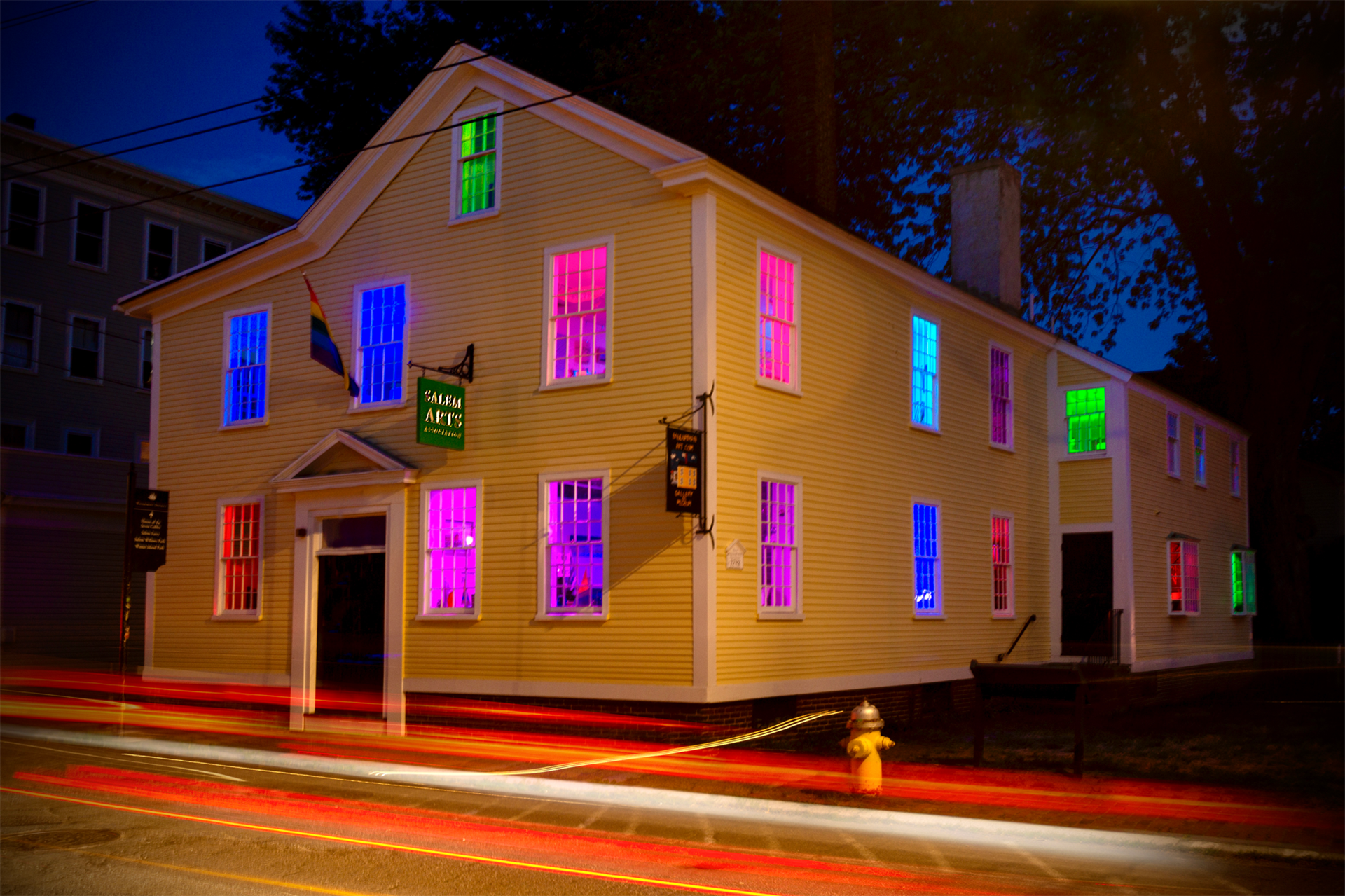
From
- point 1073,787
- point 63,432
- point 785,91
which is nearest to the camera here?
point 1073,787

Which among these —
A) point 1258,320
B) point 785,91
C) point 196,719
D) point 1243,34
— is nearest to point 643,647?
point 196,719

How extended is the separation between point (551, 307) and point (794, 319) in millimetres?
3472

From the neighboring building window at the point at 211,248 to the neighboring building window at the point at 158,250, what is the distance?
100cm

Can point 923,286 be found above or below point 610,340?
above

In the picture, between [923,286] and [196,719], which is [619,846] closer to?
[196,719]

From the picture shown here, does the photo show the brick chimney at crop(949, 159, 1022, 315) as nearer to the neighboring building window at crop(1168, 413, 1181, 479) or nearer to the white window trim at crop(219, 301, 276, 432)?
the neighboring building window at crop(1168, 413, 1181, 479)

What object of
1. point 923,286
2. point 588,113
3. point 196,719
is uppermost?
point 588,113

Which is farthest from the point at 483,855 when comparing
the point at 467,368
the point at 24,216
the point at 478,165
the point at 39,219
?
the point at 24,216

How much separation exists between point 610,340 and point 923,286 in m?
6.78

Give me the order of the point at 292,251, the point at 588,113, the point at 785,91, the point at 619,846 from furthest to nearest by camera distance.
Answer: the point at 785,91, the point at 292,251, the point at 588,113, the point at 619,846

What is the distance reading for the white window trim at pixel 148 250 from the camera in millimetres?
37812

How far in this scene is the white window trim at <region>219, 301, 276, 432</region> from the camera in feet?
65.0

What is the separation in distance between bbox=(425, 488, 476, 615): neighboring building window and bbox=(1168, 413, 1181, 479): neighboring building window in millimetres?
15742

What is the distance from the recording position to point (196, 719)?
1908cm
